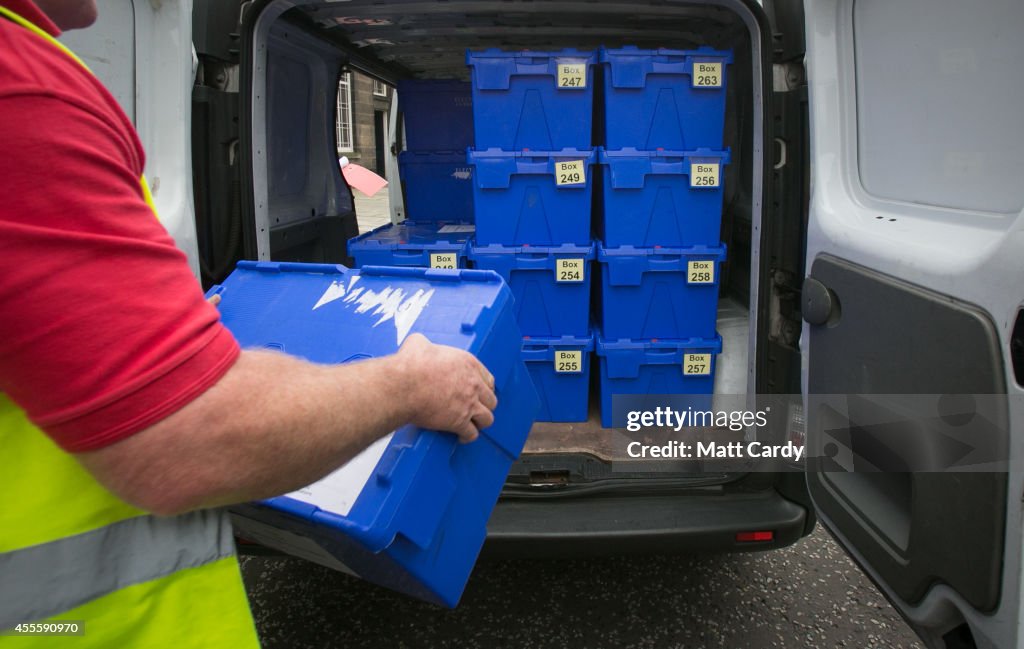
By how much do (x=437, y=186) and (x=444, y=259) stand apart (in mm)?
1200

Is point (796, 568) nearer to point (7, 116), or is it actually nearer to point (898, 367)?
point (898, 367)

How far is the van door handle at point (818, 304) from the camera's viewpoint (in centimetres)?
169

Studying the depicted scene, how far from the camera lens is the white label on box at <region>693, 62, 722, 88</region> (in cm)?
267

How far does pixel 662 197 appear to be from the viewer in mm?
2861

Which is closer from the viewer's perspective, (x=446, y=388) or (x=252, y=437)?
(x=252, y=437)

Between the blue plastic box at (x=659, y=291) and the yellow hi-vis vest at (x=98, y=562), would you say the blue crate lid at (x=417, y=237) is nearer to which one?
the blue plastic box at (x=659, y=291)

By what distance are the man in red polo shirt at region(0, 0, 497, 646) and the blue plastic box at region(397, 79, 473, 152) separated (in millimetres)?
3284

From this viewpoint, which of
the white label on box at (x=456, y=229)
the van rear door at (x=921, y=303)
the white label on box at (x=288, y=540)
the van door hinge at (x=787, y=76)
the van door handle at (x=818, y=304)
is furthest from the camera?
the white label on box at (x=456, y=229)

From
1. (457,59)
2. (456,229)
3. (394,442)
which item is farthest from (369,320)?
(457,59)

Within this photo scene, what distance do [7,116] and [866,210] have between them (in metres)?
1.78

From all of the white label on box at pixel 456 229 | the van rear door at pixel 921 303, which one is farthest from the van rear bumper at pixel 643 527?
the white label on box at pixel 456 229

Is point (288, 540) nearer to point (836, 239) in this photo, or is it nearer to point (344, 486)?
point (344, 486)

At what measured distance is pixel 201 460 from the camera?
0.71m

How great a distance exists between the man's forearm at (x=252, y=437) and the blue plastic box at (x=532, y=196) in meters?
2.11
